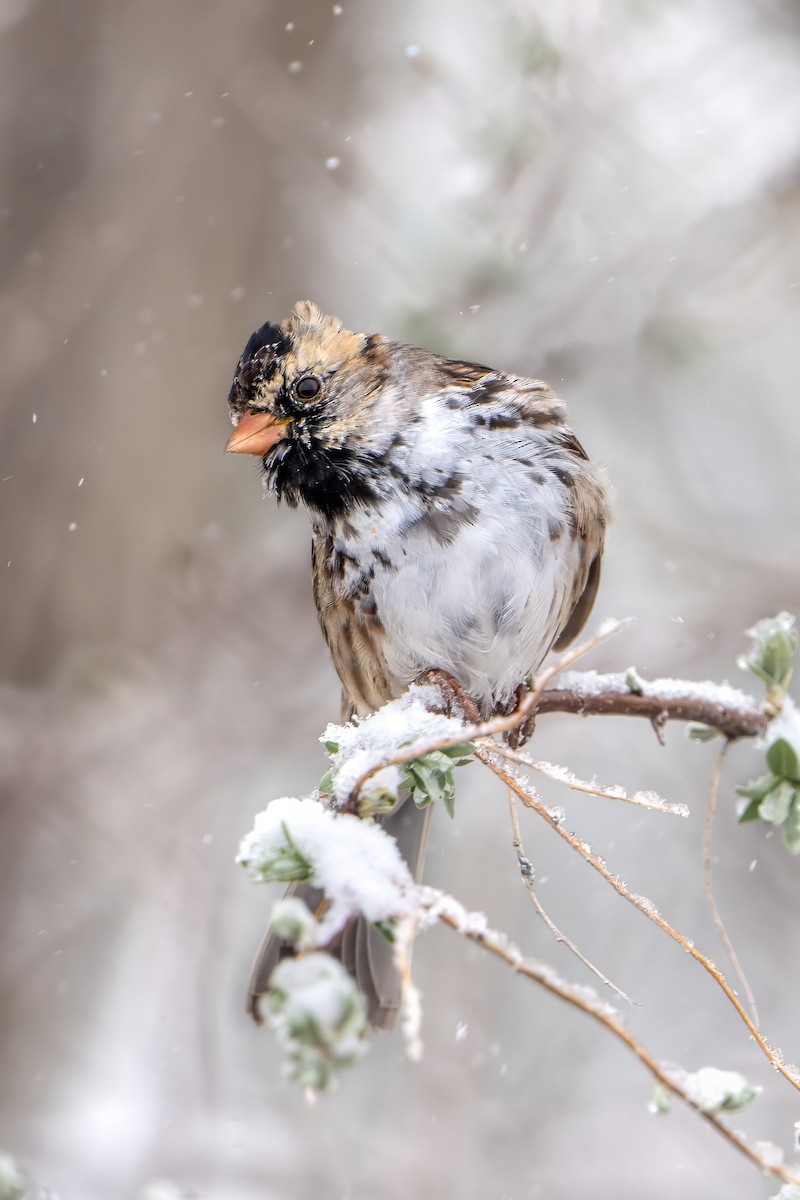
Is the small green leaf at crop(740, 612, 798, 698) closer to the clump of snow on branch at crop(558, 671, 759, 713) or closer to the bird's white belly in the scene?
the clump of snow on branch at crop(558, 671, 759, 713)

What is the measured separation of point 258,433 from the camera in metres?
2.38

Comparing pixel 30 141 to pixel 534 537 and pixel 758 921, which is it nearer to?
pixel 534 537

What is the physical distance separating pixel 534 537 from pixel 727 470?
268 centimetres

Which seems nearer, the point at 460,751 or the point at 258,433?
the point at 460,751

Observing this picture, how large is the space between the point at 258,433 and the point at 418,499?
16.0 inches

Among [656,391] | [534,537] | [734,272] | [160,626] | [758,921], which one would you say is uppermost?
[734,272]

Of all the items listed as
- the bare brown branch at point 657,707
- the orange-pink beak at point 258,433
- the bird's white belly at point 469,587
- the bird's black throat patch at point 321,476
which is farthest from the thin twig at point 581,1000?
the orange-pink beak at point 258,433

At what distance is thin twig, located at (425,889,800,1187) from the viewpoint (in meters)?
1.07

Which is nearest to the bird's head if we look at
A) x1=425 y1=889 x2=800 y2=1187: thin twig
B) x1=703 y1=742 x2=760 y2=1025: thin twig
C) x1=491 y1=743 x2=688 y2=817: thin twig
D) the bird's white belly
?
the bird's white belly

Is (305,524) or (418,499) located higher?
(305,524)

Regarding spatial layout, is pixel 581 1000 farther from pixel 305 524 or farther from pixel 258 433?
pixel 305 524

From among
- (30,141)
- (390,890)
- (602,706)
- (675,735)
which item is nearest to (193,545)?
(30,141)

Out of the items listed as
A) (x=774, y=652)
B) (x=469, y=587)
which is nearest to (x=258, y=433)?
(x=469, y=587)

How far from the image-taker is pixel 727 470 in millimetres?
4703
